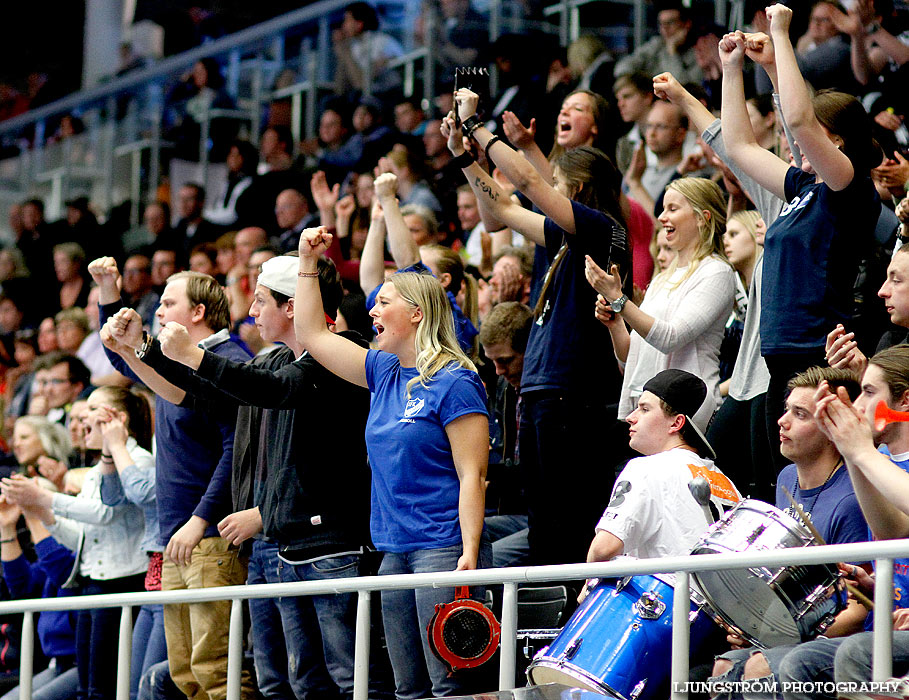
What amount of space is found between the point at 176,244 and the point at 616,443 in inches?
269

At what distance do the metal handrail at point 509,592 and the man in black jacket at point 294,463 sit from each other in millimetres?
329

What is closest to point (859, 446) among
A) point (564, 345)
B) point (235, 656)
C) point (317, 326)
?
point (564, 345)

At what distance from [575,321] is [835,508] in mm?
1562

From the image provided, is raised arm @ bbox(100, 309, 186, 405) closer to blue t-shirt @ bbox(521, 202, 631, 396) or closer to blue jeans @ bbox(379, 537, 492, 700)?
blue jeans @ bbox(379, 537, 492, 700)

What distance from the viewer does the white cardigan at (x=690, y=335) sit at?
196 inches

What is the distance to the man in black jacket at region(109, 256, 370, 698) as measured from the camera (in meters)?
4.57

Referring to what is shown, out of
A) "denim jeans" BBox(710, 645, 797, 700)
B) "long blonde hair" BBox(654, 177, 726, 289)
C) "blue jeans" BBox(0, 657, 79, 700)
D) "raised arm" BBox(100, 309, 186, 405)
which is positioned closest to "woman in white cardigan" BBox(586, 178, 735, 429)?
"long blonde hair" BBox(654, 177, 726, 289)

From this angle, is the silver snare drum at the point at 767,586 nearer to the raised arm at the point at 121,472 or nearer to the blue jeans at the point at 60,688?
the raised arm at the point at 121,472

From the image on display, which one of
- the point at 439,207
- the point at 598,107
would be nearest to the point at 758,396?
the point at 598,107

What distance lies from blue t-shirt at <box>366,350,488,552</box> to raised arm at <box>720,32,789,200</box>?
1.20 meters

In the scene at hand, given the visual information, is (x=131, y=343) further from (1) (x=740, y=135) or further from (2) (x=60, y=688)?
(2) (x=60, y=688)

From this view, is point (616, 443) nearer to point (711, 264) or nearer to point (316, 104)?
point (711, 264)

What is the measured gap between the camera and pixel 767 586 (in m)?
3.19

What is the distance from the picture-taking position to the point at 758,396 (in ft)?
15.8
